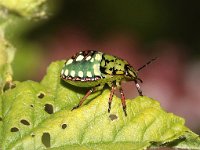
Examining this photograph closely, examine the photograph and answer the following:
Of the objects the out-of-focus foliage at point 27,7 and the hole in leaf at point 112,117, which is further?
the out-of-focus foliage at point 27,7

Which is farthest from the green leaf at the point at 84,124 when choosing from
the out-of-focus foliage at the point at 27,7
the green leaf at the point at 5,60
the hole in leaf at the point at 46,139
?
→ the out-of-focus foliage at the point at 27,7

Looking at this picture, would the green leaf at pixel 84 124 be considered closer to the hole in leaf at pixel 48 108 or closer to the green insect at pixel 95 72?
the hole in leaf at pixel 48 108

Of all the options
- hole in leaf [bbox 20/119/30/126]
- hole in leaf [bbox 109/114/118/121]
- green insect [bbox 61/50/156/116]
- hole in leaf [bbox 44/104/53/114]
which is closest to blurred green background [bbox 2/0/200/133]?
green insect [bbox 61/50/156/116]

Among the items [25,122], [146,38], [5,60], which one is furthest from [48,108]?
[146,38]

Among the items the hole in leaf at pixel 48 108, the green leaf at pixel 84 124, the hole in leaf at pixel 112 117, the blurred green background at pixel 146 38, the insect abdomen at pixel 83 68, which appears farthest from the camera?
the blurred green background at pixel 146 38

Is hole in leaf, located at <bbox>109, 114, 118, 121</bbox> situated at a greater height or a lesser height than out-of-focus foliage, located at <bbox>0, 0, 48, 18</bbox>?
lesser

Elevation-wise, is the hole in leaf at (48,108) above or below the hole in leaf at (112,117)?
above

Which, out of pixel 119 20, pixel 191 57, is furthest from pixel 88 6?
pixel 191 57

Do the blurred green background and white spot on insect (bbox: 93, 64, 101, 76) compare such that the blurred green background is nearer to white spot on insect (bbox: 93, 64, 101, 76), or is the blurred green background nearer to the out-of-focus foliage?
the out-of-focus foliage
